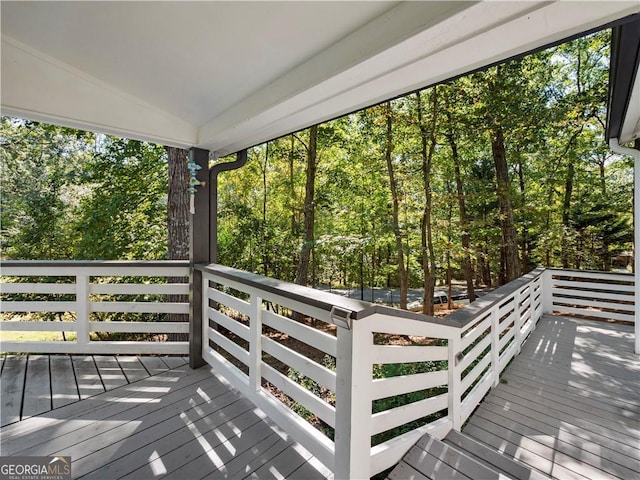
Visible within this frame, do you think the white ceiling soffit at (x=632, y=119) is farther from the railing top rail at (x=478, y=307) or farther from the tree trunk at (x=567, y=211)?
the tree trunk at (x=567, y=211)

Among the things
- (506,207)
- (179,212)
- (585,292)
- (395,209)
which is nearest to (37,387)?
(179,212)

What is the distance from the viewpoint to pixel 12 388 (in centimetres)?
234

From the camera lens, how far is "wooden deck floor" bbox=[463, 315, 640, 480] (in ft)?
6.20

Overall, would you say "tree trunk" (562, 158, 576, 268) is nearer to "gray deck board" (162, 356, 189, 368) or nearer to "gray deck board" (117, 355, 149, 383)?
"gray deck board" (162, 356, 189, 368)

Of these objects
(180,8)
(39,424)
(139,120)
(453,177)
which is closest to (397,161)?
(453,177)

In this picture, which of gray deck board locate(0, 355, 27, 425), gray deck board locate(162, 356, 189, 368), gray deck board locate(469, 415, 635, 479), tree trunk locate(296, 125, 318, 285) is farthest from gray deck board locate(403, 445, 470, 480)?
tree trunk locate(296, 125, 318, 285)

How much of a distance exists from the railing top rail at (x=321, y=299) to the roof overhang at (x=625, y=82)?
1433mm

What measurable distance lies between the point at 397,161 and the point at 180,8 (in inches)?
270

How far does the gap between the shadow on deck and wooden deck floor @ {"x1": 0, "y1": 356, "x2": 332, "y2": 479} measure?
0.73 m

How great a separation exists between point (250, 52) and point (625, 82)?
96.5 inches

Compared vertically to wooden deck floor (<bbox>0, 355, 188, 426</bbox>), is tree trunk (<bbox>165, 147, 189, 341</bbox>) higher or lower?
higher

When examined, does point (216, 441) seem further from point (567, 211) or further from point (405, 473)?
point (567, 211)

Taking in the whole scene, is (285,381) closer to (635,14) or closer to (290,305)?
(290,305)

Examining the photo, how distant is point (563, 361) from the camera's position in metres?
3.37
